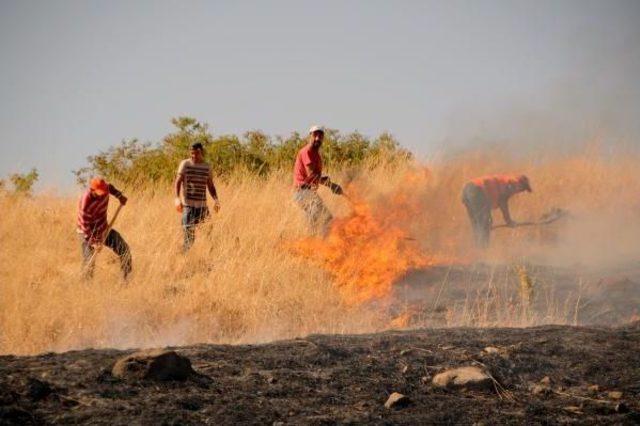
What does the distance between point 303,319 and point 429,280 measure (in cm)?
296

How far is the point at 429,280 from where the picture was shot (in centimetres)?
1018

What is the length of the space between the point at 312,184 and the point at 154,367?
6795 mm

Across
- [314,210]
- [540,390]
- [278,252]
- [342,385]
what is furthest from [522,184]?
[342,385]

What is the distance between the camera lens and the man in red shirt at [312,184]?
1065 centimetres

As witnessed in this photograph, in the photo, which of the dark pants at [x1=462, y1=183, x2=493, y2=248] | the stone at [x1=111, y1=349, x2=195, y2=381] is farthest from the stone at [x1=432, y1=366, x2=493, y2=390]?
the dark pants at [x1=462, y1=183, x2=493, y2=248]

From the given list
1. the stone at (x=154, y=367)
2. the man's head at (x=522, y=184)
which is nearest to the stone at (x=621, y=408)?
the stone at (x=154, y=367)

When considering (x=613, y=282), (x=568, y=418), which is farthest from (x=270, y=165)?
(x=568, y=418)

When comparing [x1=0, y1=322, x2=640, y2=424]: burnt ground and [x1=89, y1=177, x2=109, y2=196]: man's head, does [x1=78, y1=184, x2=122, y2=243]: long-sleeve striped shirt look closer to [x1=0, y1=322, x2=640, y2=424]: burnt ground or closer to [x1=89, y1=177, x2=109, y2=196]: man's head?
[x1=89, y1=177, x2=109, y2=196]: man's head

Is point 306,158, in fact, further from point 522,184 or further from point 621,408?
point 621,408

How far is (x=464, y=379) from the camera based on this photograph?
4.42 metres

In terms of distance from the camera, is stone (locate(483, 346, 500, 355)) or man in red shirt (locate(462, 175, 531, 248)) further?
man in red shirt (locate(462, 175, 531, 248))

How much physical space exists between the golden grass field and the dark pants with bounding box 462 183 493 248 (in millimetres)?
439

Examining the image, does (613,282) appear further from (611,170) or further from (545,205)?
(611,170)

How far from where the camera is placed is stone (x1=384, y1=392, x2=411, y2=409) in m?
3.99
